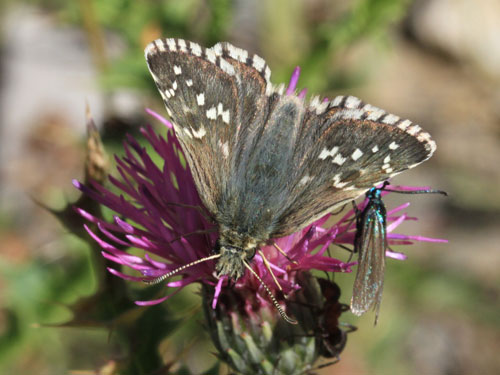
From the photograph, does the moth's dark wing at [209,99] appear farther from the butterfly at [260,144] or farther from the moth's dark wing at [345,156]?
the moth's dark wing at [345,156]

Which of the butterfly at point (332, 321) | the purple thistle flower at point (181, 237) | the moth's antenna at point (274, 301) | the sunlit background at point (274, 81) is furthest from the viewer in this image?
the sunlit background at point (274, 81)

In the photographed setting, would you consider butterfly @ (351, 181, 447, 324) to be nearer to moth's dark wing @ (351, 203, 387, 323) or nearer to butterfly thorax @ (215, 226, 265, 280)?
moth's dark wing @ (351, 203, 387, 323)

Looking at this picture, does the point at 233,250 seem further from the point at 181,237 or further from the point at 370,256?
the point at 370,256

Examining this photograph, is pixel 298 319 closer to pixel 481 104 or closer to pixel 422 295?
pixel 422 295

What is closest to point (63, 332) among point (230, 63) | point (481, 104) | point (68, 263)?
point (68, 263)

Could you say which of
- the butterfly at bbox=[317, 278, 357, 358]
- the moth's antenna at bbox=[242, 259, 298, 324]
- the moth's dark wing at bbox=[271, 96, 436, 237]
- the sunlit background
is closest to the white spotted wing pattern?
the moth's dark wing at bbox=[271, 96, 436, 237]

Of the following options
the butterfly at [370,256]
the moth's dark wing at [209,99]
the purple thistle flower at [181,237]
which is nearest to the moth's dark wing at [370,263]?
the butterfly at [370,256]

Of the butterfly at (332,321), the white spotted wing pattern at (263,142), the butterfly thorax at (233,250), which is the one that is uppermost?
the white spotted wing pattern at (263,142)
